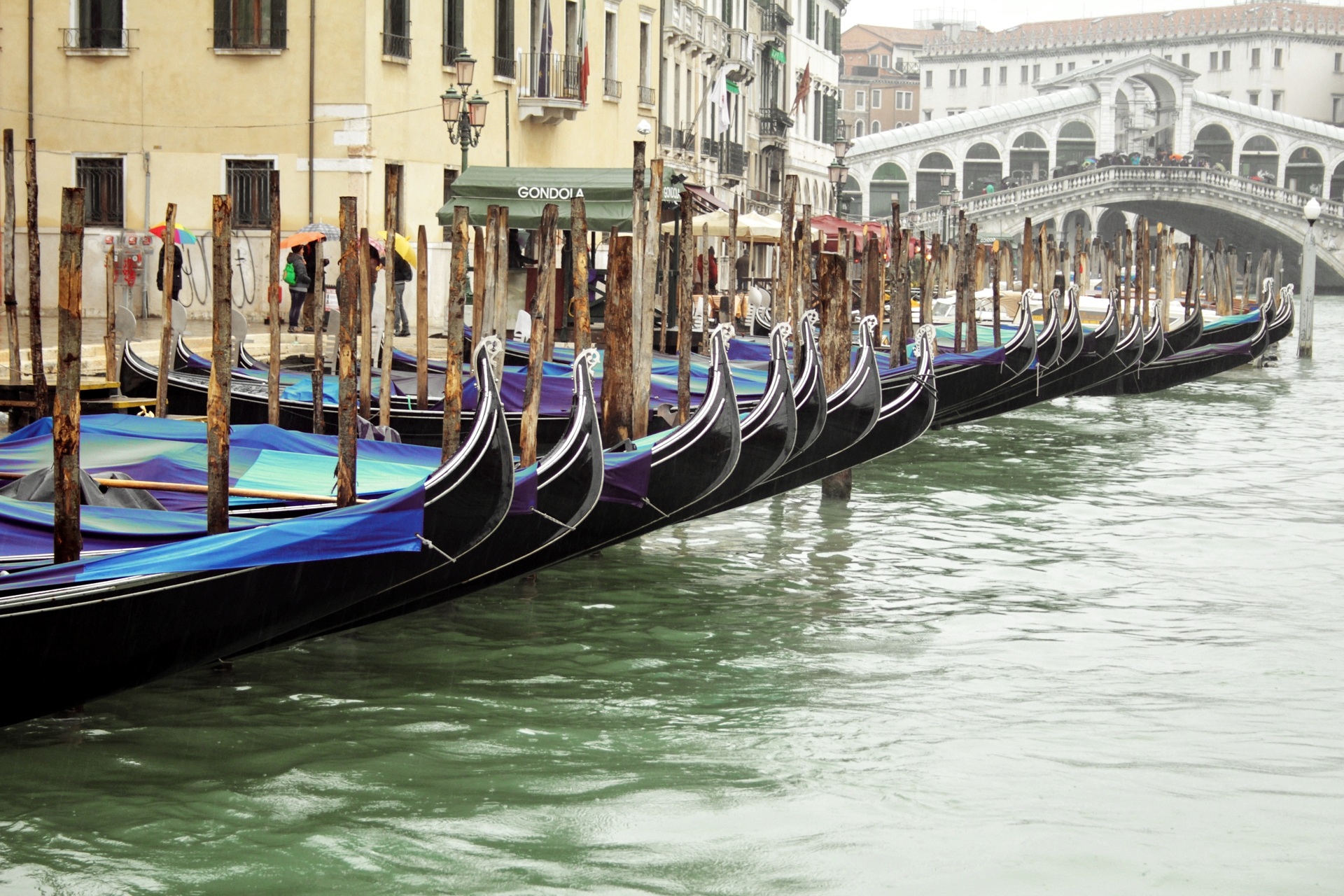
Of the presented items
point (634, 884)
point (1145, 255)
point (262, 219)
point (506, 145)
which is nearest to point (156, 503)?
point (634, 884)

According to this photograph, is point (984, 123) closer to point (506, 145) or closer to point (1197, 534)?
point (506, 145)

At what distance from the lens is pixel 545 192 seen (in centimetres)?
1283

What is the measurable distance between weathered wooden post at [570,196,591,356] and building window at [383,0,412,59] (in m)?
7.41

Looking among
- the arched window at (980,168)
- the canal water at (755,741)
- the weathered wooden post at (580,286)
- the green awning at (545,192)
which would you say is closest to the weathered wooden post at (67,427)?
the canal water at (755,741)

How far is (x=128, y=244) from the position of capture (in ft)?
46.8

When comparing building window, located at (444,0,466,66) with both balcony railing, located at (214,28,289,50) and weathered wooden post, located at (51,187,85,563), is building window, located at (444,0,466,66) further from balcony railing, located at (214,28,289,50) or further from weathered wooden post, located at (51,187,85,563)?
weathered wooden post, located at (51,187,85,563)

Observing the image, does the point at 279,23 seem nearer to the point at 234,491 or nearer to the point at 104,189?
the point at 104,189

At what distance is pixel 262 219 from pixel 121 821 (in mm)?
10465

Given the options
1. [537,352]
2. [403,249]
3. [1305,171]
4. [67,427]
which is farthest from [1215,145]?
[67,427]

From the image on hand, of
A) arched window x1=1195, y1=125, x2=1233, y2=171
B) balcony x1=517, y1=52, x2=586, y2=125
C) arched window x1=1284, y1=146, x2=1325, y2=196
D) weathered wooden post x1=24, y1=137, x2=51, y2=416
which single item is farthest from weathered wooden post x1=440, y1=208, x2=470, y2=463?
arched window x1=1195, y1=125, x2=1233, y2=171

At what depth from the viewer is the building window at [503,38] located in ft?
53.1

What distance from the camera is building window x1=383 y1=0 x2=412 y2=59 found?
14.2 metres

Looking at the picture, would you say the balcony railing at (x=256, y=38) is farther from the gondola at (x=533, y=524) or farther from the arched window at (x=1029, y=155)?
the arched window at (x=1029, y=155)

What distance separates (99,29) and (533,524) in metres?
9.93
